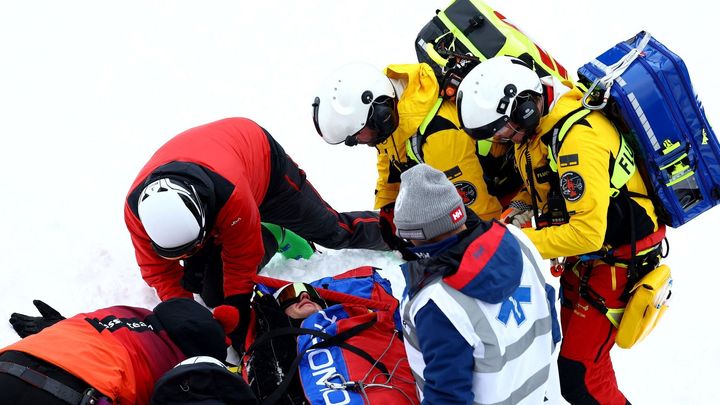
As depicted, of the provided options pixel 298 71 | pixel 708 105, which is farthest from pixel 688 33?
pixel 298 71

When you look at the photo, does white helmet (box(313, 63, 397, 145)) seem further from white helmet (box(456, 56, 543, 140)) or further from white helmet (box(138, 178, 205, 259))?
white helmet (box(138, 178, 205, 259))

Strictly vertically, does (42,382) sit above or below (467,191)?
above

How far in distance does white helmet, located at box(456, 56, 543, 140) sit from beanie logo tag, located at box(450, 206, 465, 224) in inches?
49.5

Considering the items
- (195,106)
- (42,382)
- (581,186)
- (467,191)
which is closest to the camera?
(42,382)

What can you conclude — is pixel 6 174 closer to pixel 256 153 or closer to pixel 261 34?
pixel 256 153

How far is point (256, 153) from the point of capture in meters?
4.61

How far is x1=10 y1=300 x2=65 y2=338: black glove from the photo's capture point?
3285 mm

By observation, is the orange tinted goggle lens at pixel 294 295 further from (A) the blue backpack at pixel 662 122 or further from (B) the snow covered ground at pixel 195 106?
(A) the blue backpack at pixel 662 122

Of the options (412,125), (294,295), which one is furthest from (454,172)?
(294,295)

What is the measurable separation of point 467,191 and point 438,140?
1.53 ft

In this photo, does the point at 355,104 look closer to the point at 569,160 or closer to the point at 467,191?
the point at 467,191

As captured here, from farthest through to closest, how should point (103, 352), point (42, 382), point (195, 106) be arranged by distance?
point (195, 106), point (103, 352), point (42, 382)

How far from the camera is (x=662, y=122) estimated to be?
3.61 meters

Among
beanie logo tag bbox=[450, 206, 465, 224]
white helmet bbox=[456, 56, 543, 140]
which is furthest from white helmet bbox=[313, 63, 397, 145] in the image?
beanie logo tag bbox=[450, 206, 465, 224]
